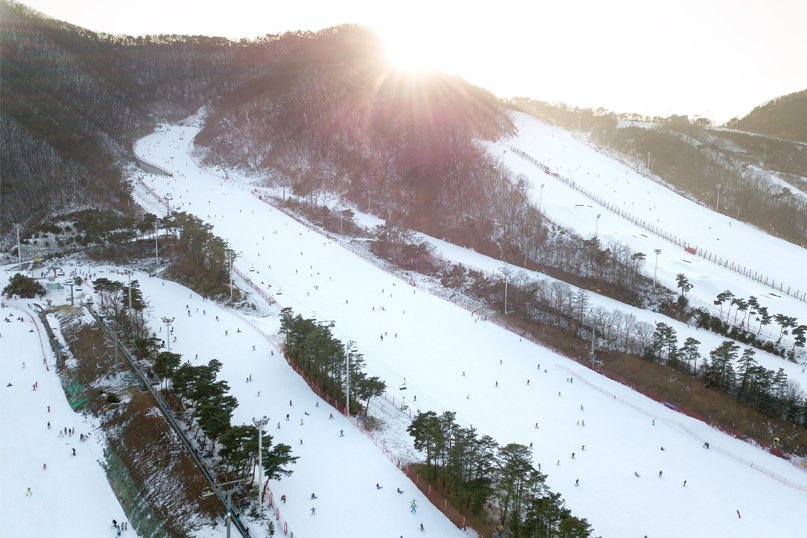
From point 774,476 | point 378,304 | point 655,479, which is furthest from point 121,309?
point 774,476

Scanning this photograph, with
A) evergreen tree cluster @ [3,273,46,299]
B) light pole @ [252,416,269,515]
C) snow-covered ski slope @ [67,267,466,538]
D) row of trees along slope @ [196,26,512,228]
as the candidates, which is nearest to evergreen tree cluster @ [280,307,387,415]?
snow-covered ski slope @ [67,267,466,538]

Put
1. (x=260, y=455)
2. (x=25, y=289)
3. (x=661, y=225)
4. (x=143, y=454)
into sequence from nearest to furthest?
(x=260, y=455)
(x=143, y=454)
(x=25, y=289)
(x=661, y=225)

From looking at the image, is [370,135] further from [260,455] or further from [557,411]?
[260,455]

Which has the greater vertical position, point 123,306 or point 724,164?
point 724,164

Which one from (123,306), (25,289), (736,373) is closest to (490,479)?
(736,373)

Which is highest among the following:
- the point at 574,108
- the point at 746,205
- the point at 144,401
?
the point at 574,108

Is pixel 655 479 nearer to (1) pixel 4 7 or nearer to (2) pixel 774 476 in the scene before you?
(2) pixel 774 476
